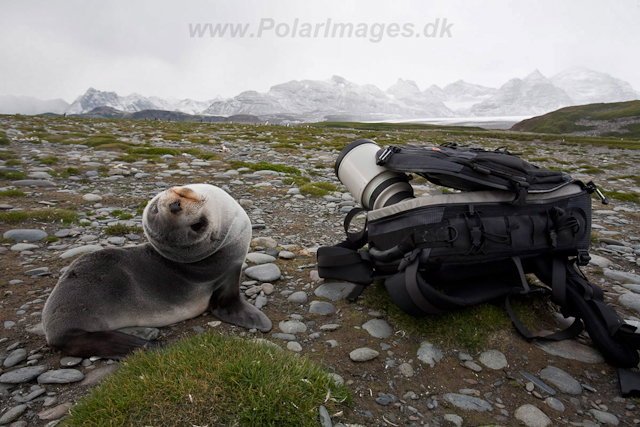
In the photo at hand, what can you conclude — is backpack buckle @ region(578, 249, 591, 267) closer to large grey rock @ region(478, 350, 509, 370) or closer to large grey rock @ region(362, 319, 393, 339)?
large grey rock @ region(478, 350, 509, 370)

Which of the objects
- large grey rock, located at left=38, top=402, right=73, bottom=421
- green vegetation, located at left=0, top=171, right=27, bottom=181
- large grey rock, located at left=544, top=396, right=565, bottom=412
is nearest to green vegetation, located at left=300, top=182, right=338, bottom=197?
large grey rock, located at left=544, top=396, right=565, bottom=412

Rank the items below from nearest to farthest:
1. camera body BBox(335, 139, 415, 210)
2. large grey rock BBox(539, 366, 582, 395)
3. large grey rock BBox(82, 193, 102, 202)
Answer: large grey rock BBox(539, 366, 582, 395), camera body BBox(335, 139, 415, 210), large grey rock BBox(82, 193, 102, 202)

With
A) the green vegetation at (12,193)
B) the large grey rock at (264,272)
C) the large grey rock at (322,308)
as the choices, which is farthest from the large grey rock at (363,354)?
the green vegetation at (12,193)

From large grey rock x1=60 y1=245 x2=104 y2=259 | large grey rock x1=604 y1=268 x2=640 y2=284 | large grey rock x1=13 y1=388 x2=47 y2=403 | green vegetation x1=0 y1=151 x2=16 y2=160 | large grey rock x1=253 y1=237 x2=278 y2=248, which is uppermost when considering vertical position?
green vegetation x1=0 y1=151 x2=16 y2=160

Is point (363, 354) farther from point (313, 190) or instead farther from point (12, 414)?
point (313, 190)

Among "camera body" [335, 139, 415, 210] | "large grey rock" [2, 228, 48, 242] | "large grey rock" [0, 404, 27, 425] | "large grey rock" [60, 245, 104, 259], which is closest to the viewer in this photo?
"large grey rock" [0, 404, 27, 425]

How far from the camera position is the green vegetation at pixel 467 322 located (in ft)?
11.7

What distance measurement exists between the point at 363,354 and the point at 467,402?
37.8 inches

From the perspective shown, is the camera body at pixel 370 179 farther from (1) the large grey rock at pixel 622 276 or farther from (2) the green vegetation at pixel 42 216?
(2) the green vegetation at pixel 42 216

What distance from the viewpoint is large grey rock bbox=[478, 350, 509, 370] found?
331 cm

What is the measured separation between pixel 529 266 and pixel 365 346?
2.11m

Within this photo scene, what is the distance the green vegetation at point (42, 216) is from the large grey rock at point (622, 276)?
9075 millimetres

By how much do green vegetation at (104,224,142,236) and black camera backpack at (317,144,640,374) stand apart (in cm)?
474

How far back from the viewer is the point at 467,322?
12.0ft
